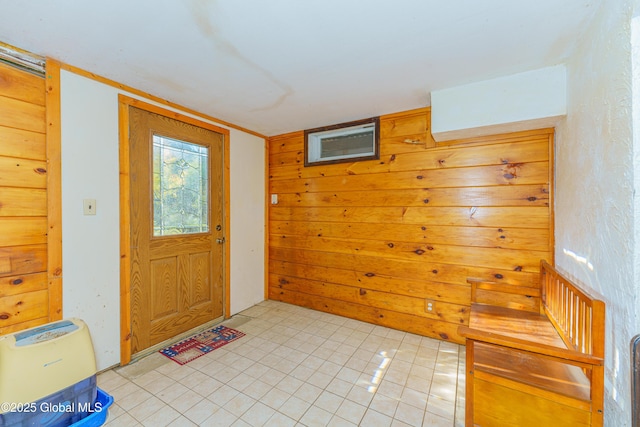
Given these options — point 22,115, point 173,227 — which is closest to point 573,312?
point 173,227

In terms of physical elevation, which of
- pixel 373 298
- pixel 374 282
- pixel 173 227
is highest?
pixel 173 227

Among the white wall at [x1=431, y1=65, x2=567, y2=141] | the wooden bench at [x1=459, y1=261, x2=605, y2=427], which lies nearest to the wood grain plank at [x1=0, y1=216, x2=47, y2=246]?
the wooden bench at [x1=459, y1=261, x2=605, y2=427]

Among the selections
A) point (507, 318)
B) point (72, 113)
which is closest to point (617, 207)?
point (507, 318)

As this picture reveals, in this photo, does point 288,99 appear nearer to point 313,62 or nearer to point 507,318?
point 313,62

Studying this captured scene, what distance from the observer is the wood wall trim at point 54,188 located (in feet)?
5.67

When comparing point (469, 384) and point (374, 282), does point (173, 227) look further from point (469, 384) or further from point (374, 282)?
point (469, 384)

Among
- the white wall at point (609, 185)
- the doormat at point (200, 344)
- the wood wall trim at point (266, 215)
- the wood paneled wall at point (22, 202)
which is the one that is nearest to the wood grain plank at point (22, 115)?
the wood paneled wall at point (22, 202)

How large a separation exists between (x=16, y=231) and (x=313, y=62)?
2.12 m

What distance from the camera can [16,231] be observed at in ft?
5.37

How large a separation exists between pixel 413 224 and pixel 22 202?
288cm

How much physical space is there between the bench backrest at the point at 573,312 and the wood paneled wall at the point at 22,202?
3.00 m

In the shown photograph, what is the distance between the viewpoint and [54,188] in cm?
175

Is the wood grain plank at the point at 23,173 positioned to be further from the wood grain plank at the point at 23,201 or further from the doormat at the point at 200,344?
the doormat at the point at 200,344

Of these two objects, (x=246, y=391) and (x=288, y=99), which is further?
(x=288, y=99)
